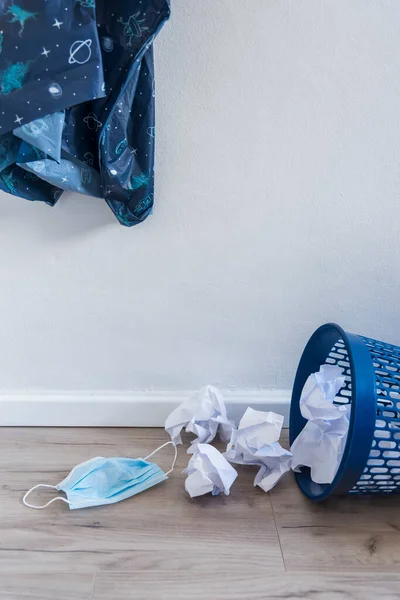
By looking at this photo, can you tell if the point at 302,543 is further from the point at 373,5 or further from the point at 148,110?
the point at 373,5

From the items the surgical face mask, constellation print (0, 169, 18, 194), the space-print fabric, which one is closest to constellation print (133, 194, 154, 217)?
the space-print fabric

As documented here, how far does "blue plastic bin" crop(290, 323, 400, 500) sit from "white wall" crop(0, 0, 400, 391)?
0.18 metres

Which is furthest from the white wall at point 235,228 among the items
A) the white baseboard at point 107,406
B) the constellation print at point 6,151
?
the constellation print at point 6,151

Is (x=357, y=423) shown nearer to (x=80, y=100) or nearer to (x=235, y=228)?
(x=235, y=228)

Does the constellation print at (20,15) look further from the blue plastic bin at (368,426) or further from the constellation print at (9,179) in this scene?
the blue plastic bin at (368,426)

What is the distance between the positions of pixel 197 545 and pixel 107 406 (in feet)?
1.30

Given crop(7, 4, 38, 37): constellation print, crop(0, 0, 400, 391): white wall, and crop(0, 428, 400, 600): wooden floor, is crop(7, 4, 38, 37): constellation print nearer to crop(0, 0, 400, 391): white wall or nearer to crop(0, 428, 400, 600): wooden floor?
crop(0, 0, 400, 391): white wall

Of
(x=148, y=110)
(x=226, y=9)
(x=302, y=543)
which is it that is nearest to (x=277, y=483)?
(x=302, y=543)

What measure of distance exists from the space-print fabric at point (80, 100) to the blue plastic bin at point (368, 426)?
1.55ft

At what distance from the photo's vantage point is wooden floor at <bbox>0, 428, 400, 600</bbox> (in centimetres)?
73

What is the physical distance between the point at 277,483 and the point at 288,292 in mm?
376

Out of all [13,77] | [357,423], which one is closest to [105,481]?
[357,423]

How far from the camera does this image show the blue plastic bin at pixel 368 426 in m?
0.76

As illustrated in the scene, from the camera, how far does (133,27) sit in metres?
0.80
